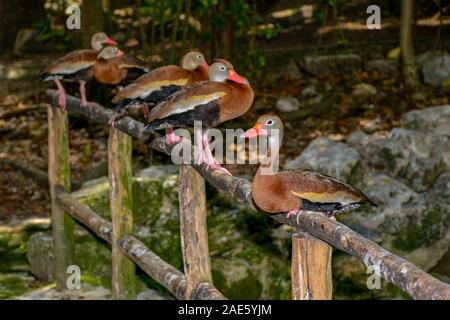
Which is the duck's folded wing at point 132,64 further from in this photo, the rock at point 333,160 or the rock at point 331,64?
the rock at point 331,64

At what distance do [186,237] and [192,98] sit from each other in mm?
742

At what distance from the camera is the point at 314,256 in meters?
3.74

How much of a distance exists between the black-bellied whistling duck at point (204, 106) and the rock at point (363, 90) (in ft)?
23.0

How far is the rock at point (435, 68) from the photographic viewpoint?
12234 millimetres

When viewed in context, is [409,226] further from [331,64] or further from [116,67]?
[331,64]

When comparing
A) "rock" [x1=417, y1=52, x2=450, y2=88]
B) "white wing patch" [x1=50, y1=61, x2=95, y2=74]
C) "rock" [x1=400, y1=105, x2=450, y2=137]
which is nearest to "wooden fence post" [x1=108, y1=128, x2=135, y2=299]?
"white wing patch" [x1=50, y1=61, x2=95, y2=74]

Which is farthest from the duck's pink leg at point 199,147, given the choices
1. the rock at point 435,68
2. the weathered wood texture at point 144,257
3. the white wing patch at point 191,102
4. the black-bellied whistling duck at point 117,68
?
the rock at point 435,68

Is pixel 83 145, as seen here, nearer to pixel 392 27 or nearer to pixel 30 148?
pixel 30 148

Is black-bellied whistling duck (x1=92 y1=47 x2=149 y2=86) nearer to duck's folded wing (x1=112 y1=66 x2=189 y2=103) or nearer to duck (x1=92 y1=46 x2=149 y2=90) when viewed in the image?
duck (x1=92 y1=46 x2=149 y2=90)

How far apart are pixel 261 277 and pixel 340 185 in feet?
9.93

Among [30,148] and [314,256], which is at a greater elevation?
[314,256]

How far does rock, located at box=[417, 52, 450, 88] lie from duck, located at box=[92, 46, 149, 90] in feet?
20.8
